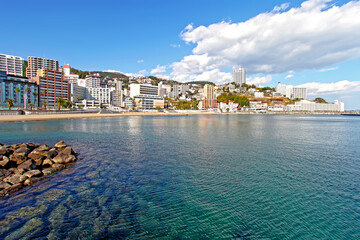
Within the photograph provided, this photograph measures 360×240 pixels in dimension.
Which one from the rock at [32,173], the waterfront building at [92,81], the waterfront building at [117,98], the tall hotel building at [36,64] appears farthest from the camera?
the waterfront building at [117,98]

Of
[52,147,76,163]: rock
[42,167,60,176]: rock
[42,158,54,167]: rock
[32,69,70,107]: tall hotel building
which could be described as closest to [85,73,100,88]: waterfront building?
[32,69,70,107]: tall hotel building

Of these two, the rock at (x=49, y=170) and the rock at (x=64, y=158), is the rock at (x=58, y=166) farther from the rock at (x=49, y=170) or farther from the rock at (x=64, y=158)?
the rock at (x=64, y=158)

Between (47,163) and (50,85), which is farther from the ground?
(50,85)

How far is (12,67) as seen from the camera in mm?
161625

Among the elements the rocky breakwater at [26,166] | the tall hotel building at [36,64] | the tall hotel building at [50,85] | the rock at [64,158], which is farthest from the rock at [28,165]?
the tall hotel building at [36,64]

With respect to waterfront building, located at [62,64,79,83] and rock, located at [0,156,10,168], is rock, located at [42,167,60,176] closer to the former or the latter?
rock, located at [0,156,10,168]

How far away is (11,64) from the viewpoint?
530 ft

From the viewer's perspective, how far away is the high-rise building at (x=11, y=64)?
516 feet

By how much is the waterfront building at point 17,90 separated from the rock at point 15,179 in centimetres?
11450

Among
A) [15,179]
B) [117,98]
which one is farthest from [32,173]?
[117,98]

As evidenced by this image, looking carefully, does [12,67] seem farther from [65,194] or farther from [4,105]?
[65,194]

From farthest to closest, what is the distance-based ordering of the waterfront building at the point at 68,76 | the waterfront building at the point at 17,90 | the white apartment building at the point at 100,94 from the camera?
the waterfront building at the point at 68,76
the white apartment building at the point at 100,94
the waterfront building at the point at 17,90

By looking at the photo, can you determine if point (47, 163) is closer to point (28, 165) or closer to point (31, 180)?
point (28, 165)

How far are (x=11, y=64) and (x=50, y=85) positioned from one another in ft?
214
